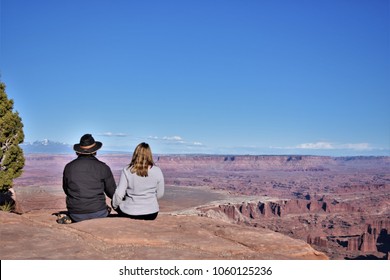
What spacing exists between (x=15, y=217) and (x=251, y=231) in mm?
4467

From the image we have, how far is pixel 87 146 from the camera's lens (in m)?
7.74

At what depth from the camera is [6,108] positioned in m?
17.0

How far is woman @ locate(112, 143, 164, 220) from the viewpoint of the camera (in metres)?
7.41

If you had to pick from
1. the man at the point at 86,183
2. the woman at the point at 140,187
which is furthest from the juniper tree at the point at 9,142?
the woman at the point at 140,187

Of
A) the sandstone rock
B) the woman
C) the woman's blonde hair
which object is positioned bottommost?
the sandstone rock

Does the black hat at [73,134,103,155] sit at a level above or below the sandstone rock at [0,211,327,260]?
above

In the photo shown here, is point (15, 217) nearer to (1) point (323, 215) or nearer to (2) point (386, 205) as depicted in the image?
(1) point (323, 215)

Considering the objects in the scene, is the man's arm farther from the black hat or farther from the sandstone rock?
the sandstone rock

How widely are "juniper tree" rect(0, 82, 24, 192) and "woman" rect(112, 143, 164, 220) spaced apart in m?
10.9

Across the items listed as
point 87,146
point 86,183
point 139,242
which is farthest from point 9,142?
point 139,242

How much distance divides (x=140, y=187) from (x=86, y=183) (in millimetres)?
1011

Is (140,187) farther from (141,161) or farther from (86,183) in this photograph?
(86,183)

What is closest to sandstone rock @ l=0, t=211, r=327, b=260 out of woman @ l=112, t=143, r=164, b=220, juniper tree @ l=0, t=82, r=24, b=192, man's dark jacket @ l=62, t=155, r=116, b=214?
woman @ l=112, t=143, r=164, b=220
